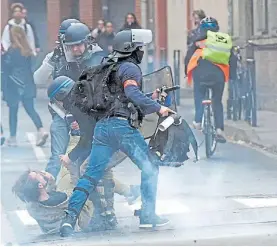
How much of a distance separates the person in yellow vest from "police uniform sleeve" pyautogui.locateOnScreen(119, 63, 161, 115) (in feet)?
20.9

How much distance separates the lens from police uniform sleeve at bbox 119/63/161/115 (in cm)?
818

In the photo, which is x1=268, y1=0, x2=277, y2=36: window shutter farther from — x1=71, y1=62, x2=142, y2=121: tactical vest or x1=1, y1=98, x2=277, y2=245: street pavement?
x1=71, y1=62, x2=142, y2=121: tactical vest

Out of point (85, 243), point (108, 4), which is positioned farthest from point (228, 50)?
point (108, 4)

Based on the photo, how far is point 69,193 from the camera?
29.8ft

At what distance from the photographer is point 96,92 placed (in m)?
8.29

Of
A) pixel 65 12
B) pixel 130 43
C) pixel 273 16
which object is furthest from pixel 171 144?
pixel 65 12

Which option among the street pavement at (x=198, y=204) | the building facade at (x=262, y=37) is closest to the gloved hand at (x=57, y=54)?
the street pavement at (x=198, y=204)

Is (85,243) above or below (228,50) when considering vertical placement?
Result: below

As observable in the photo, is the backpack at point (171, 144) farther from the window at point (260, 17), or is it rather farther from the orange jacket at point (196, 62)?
the window at point (260, 17)

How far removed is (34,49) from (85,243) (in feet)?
29.4

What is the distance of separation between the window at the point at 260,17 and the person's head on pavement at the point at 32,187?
41.3ft

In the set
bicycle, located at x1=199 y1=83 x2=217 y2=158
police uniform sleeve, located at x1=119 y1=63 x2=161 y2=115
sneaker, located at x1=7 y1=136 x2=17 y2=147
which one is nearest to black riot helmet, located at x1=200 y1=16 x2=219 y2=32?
bicycle, located at x1=199 y1=83 x2=217 y2=158

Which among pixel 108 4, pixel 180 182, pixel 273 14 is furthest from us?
pixel 108 4

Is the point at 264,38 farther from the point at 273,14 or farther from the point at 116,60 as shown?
the point at 116,60
